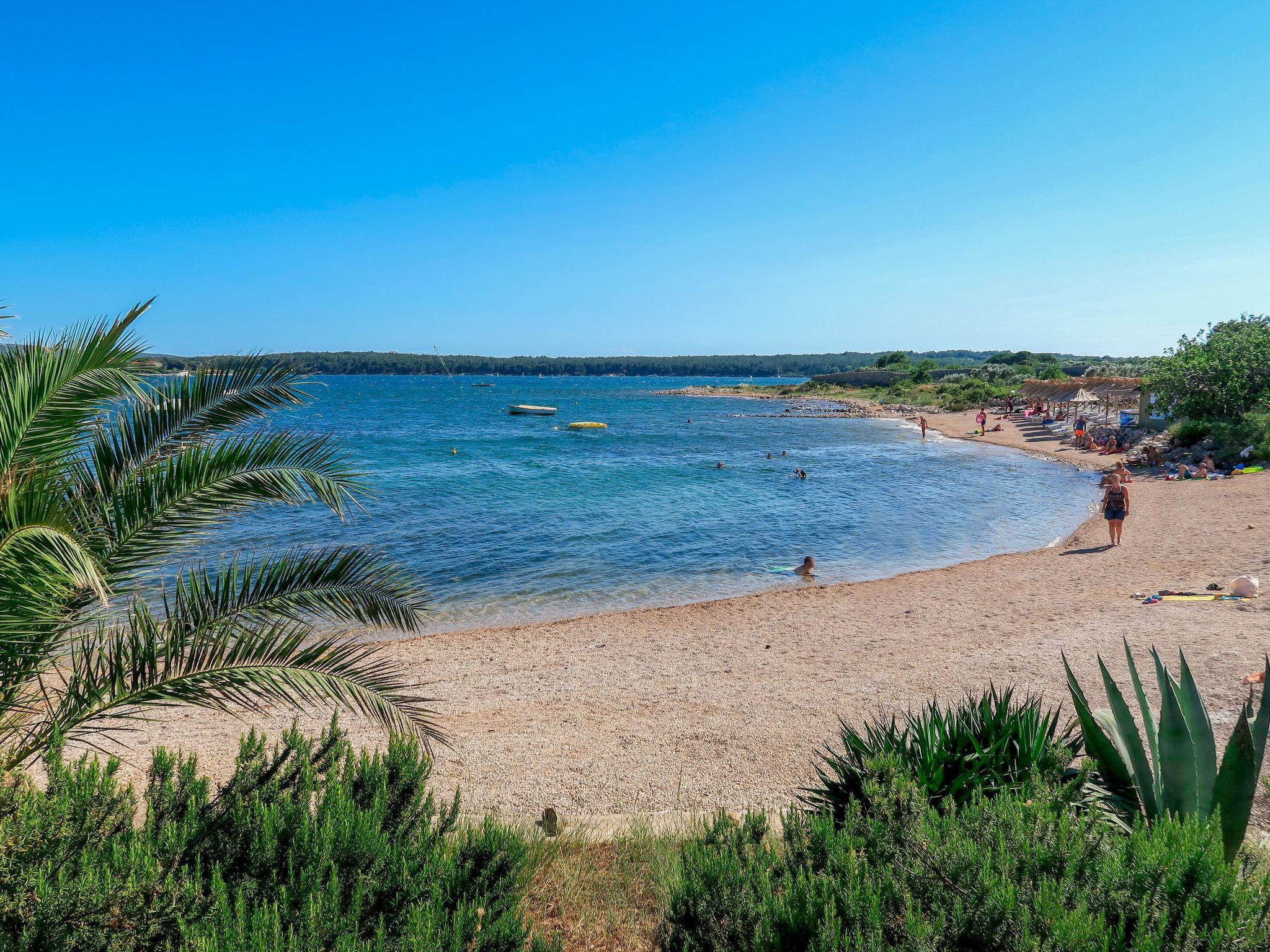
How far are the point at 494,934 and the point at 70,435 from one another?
3.57m

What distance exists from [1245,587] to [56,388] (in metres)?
13.9

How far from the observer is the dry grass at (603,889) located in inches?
139

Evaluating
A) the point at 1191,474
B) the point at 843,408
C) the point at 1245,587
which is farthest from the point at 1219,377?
the point at 843,408

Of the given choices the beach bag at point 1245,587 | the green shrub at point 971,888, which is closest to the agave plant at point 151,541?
the green shrub at point 971,888

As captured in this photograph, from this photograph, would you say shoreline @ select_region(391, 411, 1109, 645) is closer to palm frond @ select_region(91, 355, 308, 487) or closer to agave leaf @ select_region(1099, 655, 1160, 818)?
palm frond @ select_region(91, 355, 308, 487)

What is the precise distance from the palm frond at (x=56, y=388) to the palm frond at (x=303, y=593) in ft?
3.25

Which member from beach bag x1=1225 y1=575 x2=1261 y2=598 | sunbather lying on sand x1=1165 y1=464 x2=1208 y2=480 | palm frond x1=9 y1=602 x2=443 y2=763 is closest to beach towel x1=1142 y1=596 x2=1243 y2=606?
beach bag x1=1225 y1=575 x2=1261 y2=598

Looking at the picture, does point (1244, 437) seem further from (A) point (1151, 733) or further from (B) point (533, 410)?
(B) point (533, 410)

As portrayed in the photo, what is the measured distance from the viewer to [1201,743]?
3.95m

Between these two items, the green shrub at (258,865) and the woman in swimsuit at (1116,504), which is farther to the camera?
the woman in swimsuit at (1116,504)

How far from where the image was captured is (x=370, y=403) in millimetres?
105500

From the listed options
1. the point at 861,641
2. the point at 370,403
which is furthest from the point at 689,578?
the point at 370,403

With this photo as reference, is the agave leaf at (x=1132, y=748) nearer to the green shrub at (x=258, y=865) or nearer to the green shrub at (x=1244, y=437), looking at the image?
the green shrub at (x=258, y=865)

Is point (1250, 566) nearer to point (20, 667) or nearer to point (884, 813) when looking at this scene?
point (884, 813)
